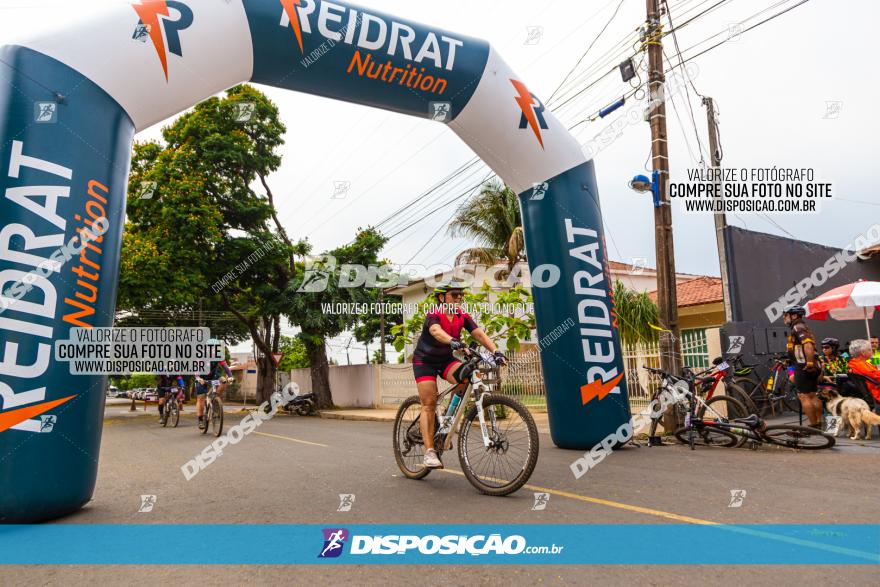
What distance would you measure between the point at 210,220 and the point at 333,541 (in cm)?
1853

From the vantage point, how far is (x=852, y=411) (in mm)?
7996

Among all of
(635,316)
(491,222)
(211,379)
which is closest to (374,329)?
(491,222)

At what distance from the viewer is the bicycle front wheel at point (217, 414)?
11305mm

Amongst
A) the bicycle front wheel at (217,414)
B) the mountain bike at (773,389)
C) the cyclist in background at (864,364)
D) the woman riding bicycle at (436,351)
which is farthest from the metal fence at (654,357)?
the bicycle front wheel at (217,414)

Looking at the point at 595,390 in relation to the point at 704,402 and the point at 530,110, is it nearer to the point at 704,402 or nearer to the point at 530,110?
the point at 704,402

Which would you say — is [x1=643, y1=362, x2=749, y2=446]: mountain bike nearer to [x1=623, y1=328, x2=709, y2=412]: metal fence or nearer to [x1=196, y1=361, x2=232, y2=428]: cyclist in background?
[x1=623, y1=328, x2=709, y2=412]: metal fence

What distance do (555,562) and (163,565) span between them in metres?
2.24

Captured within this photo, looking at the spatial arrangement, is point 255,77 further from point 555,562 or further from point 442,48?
point 555,562

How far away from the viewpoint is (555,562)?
3.25m

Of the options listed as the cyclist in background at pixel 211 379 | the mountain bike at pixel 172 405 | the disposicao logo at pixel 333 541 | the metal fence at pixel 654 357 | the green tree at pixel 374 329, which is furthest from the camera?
the green tree at pixel 374 329

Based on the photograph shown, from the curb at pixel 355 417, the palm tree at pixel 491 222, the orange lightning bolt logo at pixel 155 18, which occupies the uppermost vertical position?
the palm tree at pixel 491 222

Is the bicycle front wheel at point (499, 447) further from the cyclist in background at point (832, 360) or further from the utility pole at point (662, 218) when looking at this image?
the cyclist in background at point (832, 360)

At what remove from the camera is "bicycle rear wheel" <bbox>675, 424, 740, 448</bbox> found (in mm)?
7504

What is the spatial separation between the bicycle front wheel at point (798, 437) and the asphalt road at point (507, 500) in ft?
0.44
